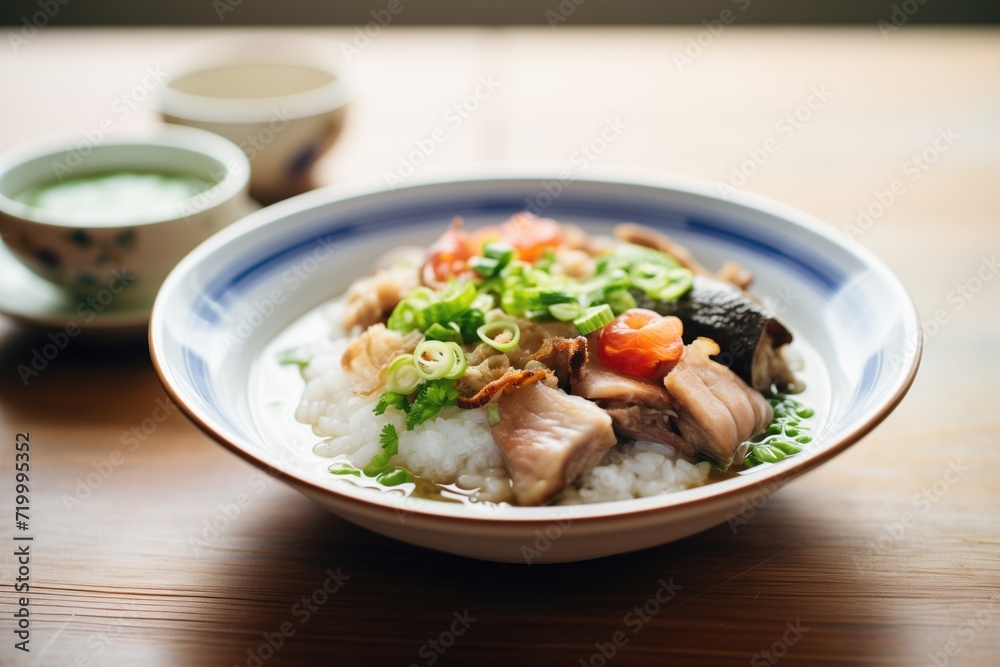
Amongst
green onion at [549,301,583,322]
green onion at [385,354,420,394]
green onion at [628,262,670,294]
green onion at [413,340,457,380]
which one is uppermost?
green onion at [628,262,670,294]

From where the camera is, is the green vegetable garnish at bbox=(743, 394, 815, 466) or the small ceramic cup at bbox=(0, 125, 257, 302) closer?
the green vegetable garnish at bbox=(743, 394, 815, 466)

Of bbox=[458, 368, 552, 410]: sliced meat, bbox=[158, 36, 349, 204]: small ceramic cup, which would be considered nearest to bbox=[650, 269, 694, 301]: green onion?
bbox=[458, 368, 552, 410]: sliced meat

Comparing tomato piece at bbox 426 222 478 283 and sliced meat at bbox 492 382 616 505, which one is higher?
tomato piece at bbox 426 222 478 283

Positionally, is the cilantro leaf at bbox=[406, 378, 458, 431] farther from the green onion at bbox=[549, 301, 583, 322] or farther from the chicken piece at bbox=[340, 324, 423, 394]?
the green onion at bbox=[549, 301, 583, 322]

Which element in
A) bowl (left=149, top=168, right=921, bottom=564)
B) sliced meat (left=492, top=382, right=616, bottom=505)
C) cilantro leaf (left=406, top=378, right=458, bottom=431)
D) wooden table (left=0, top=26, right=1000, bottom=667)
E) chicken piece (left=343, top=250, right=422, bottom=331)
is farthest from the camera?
chicken piece (left=343, top=250, right=422, bottom=331)

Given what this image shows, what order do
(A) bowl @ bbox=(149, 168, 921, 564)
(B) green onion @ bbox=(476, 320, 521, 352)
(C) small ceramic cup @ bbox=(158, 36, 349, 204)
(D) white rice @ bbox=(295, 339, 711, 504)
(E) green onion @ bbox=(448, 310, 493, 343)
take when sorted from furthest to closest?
(C) small ceramic cup @ bbox=(158, 36, 349, 204)
(E) green onion @ bbox=(448, 310, 493, 343)
(B) green onion @ bbox=(476, 320, 521, 352)
(D) white rice @ bbox=(295, 339, 711, 504)
(A) bowl @ bbox=(149, 168, 921, 564)

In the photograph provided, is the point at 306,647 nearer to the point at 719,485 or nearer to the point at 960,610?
the point at 719,485

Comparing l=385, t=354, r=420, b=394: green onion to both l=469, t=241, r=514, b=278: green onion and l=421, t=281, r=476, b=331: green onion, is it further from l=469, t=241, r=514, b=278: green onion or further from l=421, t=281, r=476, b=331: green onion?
l=469, t=241, r=514, b=278: green onion
